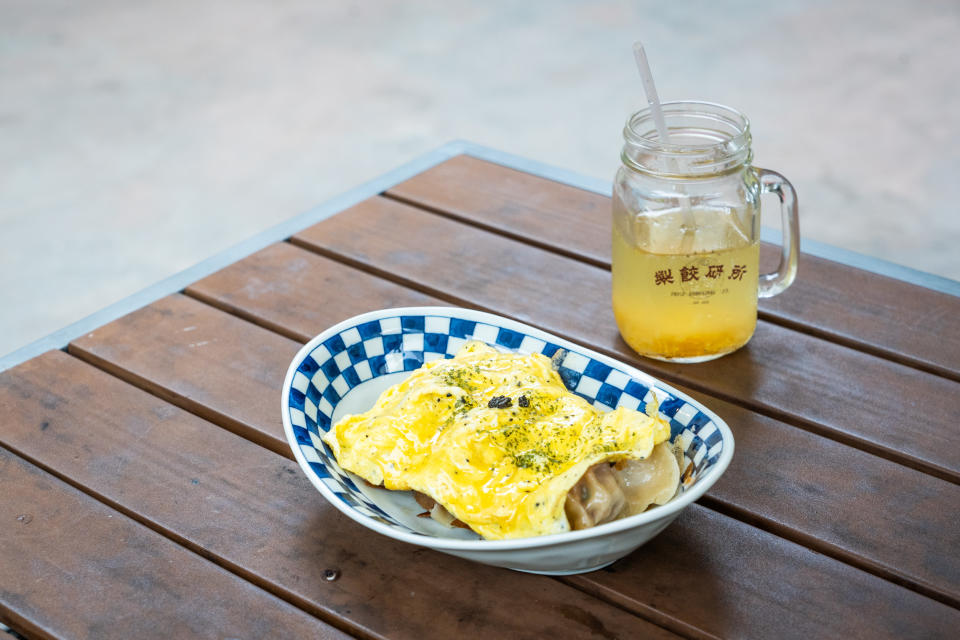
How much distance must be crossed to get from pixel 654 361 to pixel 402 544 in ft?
1.19

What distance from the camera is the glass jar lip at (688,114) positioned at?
→ 3.12ft

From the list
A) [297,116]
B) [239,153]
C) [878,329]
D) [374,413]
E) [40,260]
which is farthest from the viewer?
[297,116]

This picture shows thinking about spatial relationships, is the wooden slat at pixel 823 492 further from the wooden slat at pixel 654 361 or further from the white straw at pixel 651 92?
the white straw at pixel 651 92

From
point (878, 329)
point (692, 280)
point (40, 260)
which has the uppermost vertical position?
point (692, 280)

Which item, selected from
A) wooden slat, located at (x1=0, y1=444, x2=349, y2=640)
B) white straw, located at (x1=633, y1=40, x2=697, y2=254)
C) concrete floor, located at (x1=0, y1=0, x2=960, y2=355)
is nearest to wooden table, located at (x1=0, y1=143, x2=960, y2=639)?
wooden slat, located at (x1=0, y1=444, x2=349, y2=640)

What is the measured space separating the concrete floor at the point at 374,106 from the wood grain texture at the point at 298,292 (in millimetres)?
1181

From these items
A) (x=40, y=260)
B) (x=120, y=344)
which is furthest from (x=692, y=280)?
(x=40, y=260)

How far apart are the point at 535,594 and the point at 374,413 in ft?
0.68

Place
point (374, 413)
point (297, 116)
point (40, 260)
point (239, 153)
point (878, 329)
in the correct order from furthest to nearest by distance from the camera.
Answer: point (297, 116) → point (239, 153) → point (40, 260) → point (878, 329) → point (374, 413)

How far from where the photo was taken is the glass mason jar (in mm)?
986

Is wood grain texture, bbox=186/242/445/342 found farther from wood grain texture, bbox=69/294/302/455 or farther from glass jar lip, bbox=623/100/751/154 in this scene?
glass jar lip, bbox=623/100/751/154

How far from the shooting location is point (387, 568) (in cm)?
80

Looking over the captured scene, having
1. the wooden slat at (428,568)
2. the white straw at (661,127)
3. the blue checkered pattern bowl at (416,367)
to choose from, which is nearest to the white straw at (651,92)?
the white straw at (661,127)

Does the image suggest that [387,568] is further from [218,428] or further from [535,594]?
[218,428]
